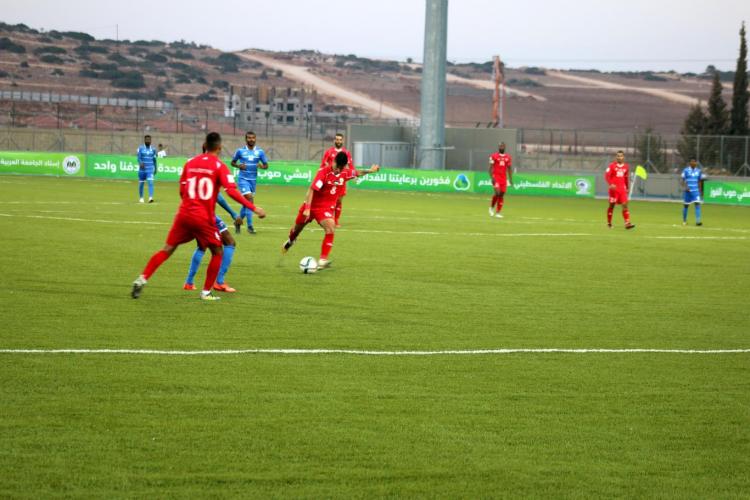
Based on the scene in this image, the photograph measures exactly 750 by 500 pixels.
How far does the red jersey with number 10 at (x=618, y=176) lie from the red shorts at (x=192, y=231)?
20.0 metres

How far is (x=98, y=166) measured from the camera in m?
57.0

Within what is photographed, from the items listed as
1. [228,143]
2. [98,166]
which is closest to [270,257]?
[98,166]

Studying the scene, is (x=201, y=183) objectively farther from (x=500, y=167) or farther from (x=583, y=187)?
(x=583, y=187)

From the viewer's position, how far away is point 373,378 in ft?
33.3

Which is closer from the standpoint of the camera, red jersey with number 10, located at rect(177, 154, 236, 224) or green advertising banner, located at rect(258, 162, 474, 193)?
red jersey with number 10, located at rect(177, 154, 236, 224)

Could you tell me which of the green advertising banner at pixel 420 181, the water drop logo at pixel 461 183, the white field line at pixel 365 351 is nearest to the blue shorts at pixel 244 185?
the white field line at pixel 365 351

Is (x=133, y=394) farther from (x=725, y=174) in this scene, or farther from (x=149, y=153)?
(x=725, y=174)

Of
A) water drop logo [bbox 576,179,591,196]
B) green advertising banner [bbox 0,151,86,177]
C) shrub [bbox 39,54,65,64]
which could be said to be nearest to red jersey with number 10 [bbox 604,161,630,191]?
water drop logo [bbox 576,179,591,196]

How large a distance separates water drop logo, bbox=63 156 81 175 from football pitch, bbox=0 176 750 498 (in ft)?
121

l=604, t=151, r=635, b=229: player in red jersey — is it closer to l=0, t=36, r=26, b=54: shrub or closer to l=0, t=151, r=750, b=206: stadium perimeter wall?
l=0, t=151, r=750, b=206: stadium perimeter wall

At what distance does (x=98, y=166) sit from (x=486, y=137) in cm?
2351

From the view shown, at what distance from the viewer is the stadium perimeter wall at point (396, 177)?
53156 mm

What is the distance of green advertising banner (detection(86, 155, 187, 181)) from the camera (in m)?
56.6

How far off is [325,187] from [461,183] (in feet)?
116
